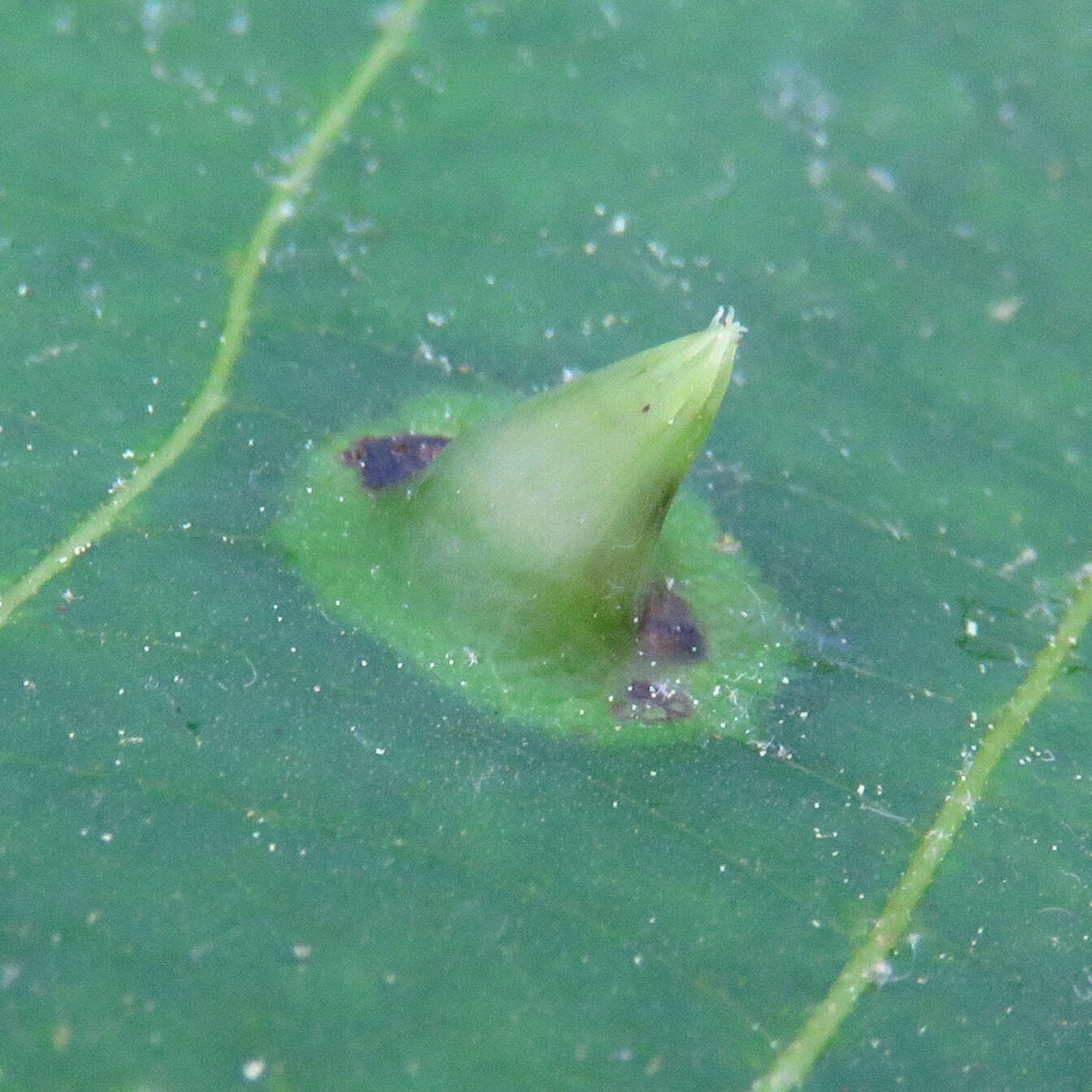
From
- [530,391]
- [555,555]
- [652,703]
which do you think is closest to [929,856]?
[652,703]

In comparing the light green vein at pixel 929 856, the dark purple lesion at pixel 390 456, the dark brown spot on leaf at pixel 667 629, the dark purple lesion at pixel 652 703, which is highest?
the dark purple lesion at pixel 390 456

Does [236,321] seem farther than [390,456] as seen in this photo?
Yes

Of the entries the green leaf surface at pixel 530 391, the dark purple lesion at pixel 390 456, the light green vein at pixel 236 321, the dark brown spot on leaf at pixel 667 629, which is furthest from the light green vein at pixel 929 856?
the light green vein at pixel 236 321

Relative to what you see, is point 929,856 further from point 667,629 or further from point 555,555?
point 555,555

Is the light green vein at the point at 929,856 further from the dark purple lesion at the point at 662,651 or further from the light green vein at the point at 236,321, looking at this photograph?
the light green vein at the point at 236,321

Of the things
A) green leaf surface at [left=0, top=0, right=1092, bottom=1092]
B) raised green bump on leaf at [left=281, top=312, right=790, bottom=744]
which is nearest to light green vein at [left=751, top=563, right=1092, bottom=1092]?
green leaf surface at [left=0, top=0, right=1092, bottom=1092]

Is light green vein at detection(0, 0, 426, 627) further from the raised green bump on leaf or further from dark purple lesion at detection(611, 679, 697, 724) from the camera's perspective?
dark purple lesion at detection(611, 679, 697, 724)
